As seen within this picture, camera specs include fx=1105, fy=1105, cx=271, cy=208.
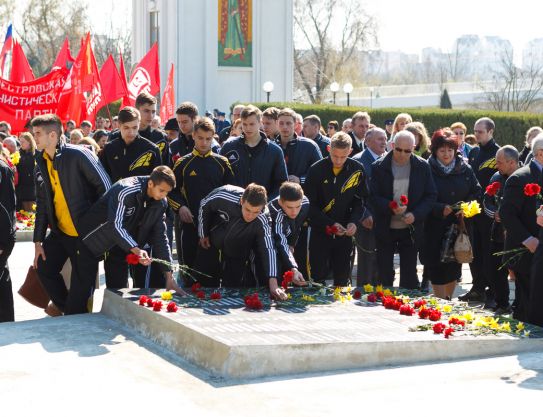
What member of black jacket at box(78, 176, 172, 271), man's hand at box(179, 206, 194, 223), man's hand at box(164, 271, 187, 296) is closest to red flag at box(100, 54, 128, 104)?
man's hand at box(179, 206, 194, 223)

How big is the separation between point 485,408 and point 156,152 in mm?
5604

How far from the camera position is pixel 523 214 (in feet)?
35.2

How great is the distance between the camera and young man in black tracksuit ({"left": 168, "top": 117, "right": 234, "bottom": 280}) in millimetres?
11633

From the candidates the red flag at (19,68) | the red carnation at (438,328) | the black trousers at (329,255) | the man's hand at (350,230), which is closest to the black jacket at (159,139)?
the black trousers at (329,255)

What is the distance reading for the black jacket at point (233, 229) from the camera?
10.2 meters

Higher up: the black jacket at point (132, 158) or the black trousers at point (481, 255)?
the black jacket at point (132, 158)

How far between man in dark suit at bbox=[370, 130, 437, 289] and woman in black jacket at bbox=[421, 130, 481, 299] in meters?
0.39

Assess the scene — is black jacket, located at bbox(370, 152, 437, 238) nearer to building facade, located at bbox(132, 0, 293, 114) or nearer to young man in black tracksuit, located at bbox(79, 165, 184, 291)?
young man in black tracksuit, located at bbox(79, 165, 184, 291)

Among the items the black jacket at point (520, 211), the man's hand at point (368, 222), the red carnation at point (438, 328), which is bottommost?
the red carnation at point (438, 328)

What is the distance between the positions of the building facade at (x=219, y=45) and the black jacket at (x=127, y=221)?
36.9m

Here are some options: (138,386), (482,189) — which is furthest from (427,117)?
(138,386)

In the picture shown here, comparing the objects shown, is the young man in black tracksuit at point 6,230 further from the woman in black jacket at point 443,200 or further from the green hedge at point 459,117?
the green hedge at point 459,117

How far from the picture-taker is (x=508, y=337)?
30.1ft

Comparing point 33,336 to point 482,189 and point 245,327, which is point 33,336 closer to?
point 245,327
